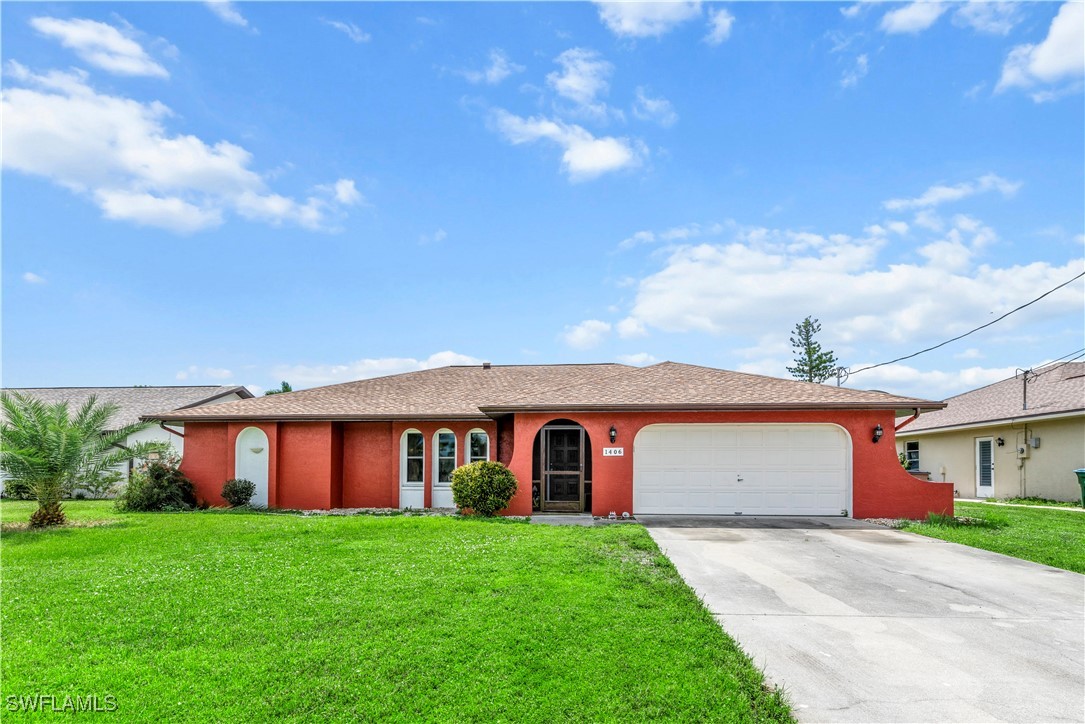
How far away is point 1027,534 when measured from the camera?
10609 millimetres

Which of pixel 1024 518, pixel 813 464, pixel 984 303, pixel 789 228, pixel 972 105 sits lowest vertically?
pixel 1024 518

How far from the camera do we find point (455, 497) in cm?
1273

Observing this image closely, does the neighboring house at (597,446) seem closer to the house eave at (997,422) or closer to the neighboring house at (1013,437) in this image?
the house eave at (997,422)

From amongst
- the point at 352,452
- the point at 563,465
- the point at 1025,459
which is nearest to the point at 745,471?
the point at 563,465

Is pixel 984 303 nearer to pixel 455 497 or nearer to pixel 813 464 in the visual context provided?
pixel 813 464

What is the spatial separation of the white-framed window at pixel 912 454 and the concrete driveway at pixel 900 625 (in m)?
17.9

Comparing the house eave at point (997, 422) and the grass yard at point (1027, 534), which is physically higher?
the house eave at point (997, 422)

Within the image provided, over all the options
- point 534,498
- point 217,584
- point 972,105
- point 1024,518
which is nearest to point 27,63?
point 217,584

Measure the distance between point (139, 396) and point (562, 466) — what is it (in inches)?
963

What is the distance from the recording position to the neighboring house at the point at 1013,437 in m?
16.9

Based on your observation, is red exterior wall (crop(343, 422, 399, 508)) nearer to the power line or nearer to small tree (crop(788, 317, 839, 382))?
A: the power line

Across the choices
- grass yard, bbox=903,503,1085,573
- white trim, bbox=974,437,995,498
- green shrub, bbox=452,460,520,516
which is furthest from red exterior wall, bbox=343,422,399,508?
white trim, bbox=974,437,995,498

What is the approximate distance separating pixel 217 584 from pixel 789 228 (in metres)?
16.7

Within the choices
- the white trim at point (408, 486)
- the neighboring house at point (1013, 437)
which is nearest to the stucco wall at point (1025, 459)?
the neighboring house at point (1013, 437)
